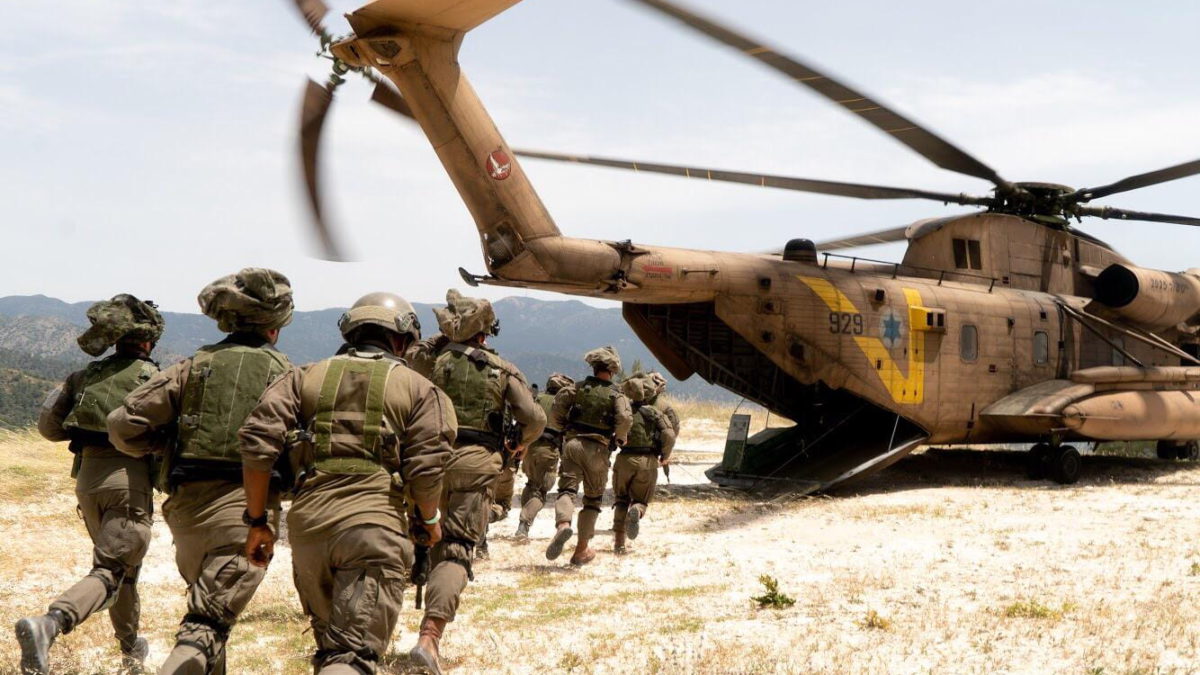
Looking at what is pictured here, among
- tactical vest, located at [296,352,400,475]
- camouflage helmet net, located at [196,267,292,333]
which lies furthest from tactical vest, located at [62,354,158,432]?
tactical vest, located at [296,352,400,475]

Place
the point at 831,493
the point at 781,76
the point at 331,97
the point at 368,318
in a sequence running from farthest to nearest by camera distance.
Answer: the point at 831,493 → the point at 331,97 → the point at 781,76 → the point at 368,318

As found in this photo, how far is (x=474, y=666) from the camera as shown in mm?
5617

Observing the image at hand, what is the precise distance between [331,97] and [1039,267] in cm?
980

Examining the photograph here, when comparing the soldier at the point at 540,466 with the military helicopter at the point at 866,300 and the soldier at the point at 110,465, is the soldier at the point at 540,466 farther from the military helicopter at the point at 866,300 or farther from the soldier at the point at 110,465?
the soldier at the point at 110,465

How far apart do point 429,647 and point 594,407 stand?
347 cm

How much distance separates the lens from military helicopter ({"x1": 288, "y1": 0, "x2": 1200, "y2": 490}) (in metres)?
10.1

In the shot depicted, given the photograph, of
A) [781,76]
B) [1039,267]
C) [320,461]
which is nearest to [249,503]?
[320,461]

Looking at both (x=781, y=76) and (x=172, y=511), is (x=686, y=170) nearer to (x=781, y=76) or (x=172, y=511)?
(x=781, y=76)

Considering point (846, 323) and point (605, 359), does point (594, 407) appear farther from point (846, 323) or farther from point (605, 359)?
point (846, 323)

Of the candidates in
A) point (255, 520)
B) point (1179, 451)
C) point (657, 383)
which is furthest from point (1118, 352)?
point (255, 520)

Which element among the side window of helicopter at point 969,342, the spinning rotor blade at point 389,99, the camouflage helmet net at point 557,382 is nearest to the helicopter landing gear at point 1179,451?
the side window of helicopter at point 969,342

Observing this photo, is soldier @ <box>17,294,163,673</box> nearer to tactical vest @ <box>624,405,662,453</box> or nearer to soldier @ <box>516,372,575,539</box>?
tactical vest @ <box>624,405,662,453</box>

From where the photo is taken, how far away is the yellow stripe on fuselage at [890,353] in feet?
40.5

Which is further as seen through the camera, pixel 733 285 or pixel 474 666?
pixel 733 285
